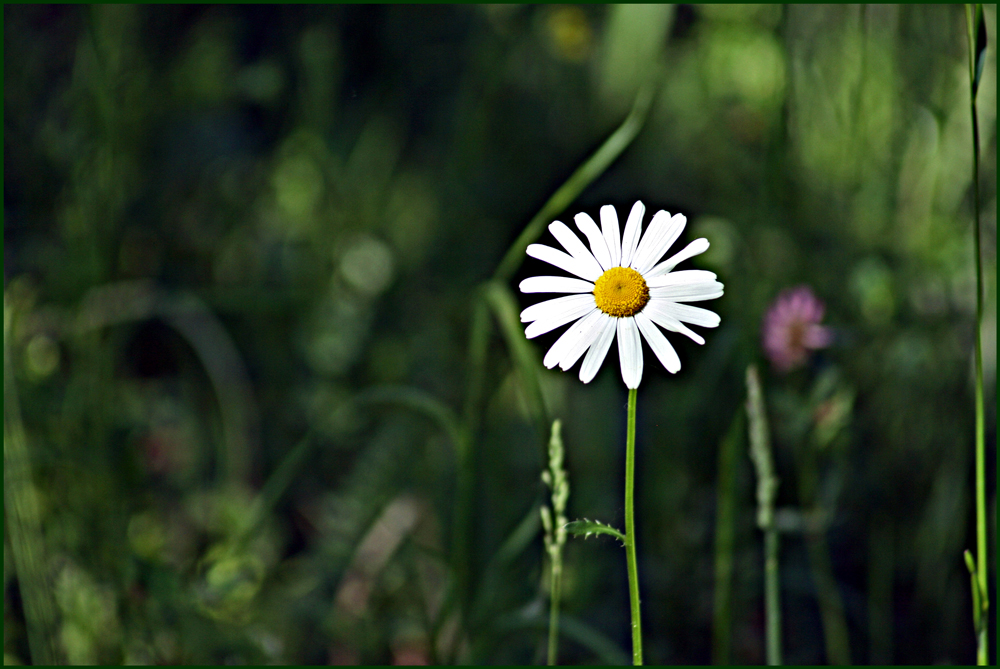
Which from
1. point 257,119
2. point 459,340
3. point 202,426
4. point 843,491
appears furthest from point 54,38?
point 843,491

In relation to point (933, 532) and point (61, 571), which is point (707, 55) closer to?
point (933, 532)

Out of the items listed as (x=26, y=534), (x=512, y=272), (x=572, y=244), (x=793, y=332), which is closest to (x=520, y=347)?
(x=512, y=272)

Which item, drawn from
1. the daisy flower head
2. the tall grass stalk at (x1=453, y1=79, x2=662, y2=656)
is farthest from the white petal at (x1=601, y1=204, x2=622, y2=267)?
the daisy flower head

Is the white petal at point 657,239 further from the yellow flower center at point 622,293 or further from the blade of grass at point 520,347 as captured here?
the blade of grass at point 520,347

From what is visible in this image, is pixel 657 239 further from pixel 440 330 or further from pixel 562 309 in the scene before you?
pixel 440 330

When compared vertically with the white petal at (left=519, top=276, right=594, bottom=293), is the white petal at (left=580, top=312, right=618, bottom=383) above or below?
below

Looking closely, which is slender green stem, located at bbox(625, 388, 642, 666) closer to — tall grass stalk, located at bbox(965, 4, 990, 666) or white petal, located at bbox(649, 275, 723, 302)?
white petal, located at bbox(649, 275, 723, 302)
